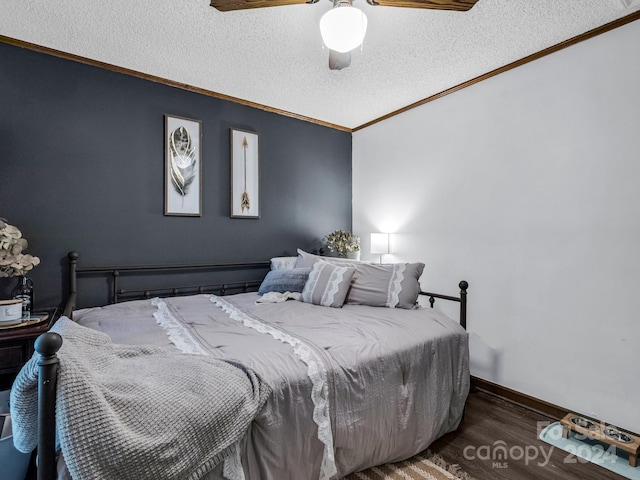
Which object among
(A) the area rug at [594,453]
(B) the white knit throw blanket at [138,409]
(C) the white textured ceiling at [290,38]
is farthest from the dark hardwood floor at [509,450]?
(C) the white textured ceiling at [290,38]

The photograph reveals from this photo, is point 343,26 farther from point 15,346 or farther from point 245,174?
point 15,346

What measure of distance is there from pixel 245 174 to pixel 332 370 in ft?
7.27

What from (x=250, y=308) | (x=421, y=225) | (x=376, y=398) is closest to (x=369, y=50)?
(x=421, y=225)

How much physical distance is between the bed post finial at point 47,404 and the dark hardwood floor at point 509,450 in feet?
5.84

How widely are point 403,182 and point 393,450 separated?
240 centimetres

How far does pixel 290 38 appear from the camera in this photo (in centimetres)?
217

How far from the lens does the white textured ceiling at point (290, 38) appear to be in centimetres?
191

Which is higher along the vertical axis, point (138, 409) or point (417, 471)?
point (138, 409)

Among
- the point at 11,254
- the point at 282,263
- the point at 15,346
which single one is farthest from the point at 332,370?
the point at 11,254

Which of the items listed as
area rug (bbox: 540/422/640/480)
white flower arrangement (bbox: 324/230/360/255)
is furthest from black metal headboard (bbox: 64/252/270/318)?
area rug (bbox: 540/422/640/480)

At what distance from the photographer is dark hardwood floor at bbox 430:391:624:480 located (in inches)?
68.1

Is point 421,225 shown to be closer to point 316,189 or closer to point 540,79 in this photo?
point 316,189

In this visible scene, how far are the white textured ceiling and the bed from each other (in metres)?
1.46

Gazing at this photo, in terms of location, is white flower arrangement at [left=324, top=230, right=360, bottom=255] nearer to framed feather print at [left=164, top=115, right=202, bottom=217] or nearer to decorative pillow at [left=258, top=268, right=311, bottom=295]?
decorative pillow at [left=258, top=268, right=311, bottom=295]
